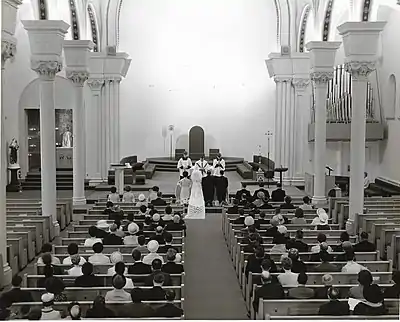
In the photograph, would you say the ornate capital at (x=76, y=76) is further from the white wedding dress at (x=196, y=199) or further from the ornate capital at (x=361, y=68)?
the ornate capital at (x=361, y=68)

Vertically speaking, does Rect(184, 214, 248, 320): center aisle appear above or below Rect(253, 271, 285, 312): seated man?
below

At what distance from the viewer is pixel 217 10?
30281 millimetres

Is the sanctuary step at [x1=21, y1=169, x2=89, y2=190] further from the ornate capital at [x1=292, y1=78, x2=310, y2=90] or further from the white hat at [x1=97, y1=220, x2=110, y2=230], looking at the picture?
the white hat at [x1=97, y1=220, x2=110, y2=230]

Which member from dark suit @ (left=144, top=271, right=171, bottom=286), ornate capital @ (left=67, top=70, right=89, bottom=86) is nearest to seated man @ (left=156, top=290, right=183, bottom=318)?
dark suit @ (left=144, top=271, right=171, bottom=286)

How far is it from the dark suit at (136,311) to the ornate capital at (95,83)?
753 inches

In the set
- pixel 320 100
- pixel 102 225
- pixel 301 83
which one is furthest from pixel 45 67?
pixel 301 83

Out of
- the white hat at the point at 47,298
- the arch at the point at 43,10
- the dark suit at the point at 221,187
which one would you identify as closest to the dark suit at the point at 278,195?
the dark suit at the point at 221,187

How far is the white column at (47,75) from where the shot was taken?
592 inches

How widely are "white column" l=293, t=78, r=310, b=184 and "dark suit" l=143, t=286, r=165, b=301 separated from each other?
18.1 m

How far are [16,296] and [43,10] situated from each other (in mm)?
10163

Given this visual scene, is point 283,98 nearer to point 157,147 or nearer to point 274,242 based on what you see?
point 157,147

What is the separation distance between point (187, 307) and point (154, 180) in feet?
52.2

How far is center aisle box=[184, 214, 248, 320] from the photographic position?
9602 mm

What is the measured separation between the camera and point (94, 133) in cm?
2569
